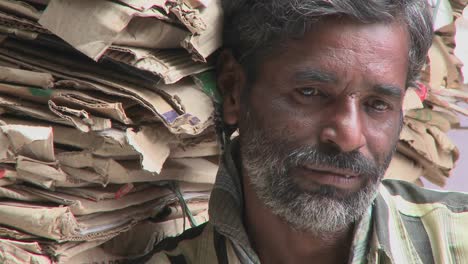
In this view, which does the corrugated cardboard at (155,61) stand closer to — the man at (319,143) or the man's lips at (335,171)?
the man at (319,143)

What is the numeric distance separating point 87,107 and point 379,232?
1.94 ft

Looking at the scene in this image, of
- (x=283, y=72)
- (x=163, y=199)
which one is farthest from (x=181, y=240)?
(x=283, y=72)

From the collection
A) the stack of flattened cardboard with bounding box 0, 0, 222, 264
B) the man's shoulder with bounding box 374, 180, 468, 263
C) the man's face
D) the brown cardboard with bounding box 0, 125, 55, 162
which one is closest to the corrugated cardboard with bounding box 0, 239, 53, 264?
the stack of flattened cardboard with bounding box 0, 0, 222, 264

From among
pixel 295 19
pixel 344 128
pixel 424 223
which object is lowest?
pixel 424 223

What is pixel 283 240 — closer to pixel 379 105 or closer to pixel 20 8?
pixel 379 105

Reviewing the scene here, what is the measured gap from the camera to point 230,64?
4.95ft

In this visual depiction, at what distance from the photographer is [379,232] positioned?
1.42 meters

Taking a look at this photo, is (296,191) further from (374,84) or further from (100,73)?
(100,73)

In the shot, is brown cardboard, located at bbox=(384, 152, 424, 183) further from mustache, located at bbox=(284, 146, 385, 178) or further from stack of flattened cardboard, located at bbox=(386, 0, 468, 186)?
mustache, located at bbox=(284, 146, 385, 178)

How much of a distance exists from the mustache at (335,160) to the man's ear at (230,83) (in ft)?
0.67

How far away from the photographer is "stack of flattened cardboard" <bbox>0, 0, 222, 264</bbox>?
1.19 metres

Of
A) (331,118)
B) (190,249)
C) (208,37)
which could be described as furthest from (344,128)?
(190,249)

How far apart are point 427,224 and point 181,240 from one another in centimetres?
49

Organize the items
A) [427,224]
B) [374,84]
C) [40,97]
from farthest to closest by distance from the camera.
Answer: [427,224]
[374,84]
[40,97]
